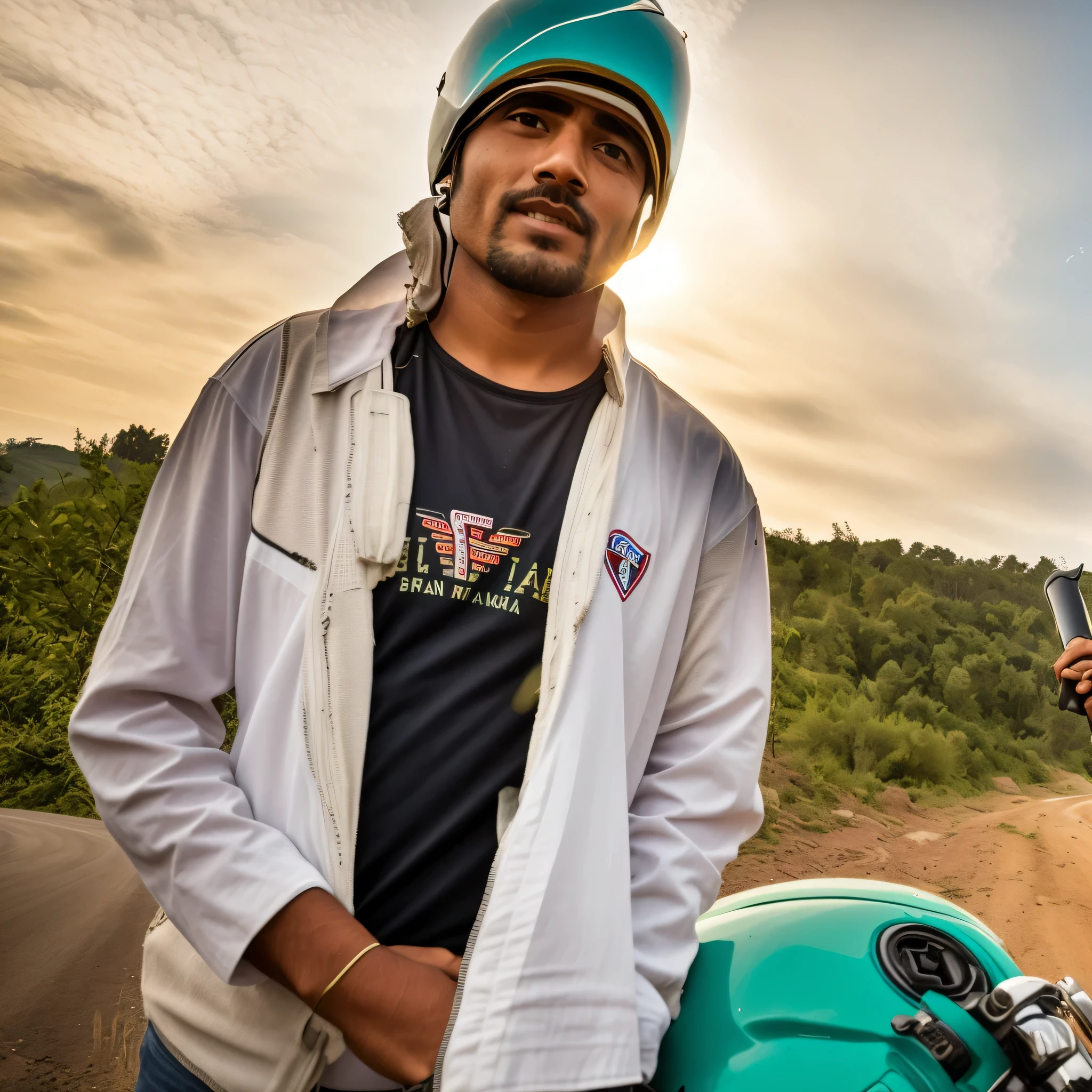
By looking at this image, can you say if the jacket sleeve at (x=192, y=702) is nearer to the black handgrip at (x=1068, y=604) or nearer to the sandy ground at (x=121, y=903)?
the sandy ground at (x=121, y=903)

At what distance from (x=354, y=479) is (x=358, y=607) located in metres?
0.21

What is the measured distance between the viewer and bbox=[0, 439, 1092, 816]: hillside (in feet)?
17.3

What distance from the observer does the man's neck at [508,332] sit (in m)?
1.59

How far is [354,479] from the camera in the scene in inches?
52.9

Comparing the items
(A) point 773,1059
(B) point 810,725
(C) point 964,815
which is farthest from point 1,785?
(C) point 964,815

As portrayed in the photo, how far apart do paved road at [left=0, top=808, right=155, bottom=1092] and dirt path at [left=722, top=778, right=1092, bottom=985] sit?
412 cm

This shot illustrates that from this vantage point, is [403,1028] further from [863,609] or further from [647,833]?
[863,609]

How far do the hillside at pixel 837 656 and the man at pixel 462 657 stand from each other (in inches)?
163

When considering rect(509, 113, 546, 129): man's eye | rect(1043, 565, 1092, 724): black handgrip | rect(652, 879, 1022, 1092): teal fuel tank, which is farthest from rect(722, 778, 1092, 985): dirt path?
rect(509, 113, 546, 129): man's eye

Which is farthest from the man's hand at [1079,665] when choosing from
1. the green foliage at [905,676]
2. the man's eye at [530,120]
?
the green foliage at [905,676]

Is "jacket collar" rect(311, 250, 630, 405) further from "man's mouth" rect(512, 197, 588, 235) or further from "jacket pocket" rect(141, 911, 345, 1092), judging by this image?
"jacket pocket" rect(141, 911, 345, 1092)

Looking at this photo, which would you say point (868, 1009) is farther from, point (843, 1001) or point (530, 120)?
point (530, 120)

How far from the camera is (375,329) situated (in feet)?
4.95

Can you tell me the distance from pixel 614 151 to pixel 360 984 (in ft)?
4.70
